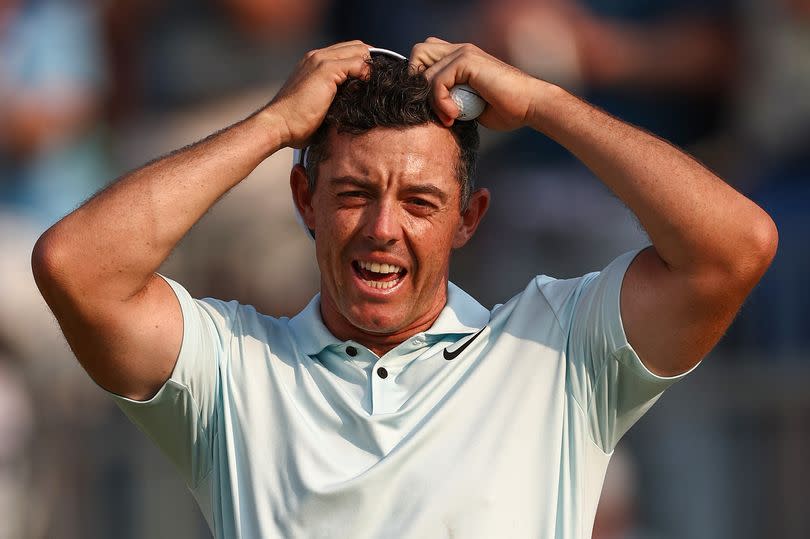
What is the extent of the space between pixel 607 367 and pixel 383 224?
0.62 metres

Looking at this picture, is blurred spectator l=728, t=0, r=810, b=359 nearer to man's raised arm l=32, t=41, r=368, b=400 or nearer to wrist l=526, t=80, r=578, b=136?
wrist l=526, t=80, r=578, b=136

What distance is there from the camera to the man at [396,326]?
3.62 meters

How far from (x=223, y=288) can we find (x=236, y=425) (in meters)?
3.62

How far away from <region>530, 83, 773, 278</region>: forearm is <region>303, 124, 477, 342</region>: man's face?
364 mm

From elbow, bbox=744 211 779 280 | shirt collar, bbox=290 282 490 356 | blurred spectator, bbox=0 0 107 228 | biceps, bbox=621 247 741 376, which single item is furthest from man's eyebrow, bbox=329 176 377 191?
blurred spectator, bbox=0 0 107 228

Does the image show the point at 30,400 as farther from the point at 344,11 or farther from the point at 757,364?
the point at 757,364

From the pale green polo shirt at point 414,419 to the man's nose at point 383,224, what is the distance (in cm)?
27

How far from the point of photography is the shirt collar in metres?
3.91

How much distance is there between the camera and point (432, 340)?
12.9 ft

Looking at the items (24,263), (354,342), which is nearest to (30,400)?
(24,263)

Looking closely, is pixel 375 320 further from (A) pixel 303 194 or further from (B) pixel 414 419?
(A) pixel 303 194

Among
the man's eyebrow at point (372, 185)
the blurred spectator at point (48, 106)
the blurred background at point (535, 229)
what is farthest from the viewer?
the blurred spectator at point (48, 106)

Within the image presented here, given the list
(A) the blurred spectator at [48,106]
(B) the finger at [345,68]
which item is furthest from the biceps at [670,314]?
(A) the blurred spectator at [48,106]

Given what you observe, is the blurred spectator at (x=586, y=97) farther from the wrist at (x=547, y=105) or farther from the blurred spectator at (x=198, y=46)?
the wrist at (x=547, y=105)
